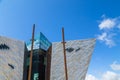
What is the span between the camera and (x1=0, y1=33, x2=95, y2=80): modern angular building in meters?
38.9

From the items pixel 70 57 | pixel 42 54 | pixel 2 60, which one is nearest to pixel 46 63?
pixel 42 54

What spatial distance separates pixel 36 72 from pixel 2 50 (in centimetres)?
650

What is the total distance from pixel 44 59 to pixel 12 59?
542cm

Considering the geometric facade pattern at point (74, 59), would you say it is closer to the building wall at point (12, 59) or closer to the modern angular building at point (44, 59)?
the modern angular building at point (44, 59)

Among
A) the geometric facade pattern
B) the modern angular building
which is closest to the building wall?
the modern angular building

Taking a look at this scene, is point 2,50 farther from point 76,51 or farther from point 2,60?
point 76,51

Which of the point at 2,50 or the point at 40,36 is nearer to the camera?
the point at 2,50

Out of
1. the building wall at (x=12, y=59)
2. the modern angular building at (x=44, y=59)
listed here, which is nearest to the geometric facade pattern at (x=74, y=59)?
the modern angular building at (x=44, y=59)

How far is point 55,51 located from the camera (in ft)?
137

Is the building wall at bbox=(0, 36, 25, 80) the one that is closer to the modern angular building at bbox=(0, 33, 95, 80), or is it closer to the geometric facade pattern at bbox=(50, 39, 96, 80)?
the modern angular building at bbox=(0, 33, 95, 80)

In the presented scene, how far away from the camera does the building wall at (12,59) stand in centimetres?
3803

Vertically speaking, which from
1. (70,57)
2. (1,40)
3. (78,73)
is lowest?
(78,73)

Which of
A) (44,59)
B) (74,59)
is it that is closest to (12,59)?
(44,59)

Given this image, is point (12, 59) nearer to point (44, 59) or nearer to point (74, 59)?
point (44, 59)
